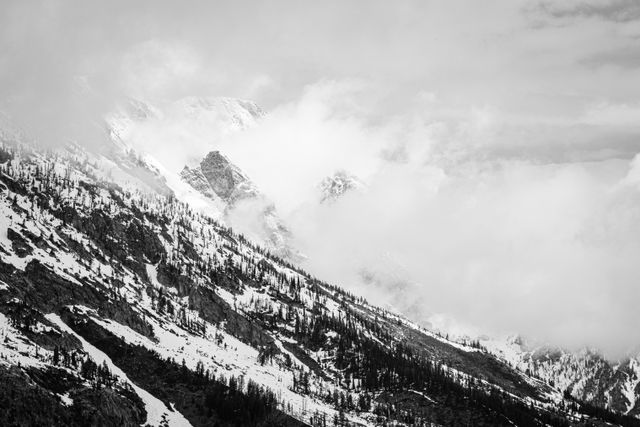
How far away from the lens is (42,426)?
199 metres

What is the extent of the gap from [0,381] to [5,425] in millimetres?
12815

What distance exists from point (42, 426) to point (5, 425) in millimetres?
10503

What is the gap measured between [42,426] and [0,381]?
16.8 m

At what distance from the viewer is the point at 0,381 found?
198500 millimetres

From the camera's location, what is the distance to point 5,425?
630 ft
